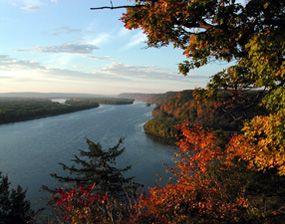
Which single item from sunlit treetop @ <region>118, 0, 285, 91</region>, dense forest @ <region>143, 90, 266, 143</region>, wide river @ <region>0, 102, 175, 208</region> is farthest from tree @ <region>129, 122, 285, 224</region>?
dense forest @ <region>143, 90, 266, 143</region>

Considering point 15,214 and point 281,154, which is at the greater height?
point 281,154

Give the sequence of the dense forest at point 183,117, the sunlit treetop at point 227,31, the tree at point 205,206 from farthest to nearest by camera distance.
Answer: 1. the dense forest at point 183,117
2. the tree at point 205,206
3. the sunlit treetop at point 227,31

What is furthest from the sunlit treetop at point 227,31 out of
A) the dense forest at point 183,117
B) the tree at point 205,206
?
the dense forest at point 183,117

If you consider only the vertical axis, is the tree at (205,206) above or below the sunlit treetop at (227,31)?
below

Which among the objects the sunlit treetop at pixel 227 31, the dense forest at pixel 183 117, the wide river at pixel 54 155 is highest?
the sunlit treetop at pixel 227 31

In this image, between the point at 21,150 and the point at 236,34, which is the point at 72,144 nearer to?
the point at 21,150

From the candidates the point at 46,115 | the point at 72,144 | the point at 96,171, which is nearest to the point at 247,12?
the point at 96,171

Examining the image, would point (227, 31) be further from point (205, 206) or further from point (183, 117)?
point (183, 117)

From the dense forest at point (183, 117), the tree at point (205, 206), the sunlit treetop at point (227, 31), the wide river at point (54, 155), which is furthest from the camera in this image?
the dense forest at point (183, 117)

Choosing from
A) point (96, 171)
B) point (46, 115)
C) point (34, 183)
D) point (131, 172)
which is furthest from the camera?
point (46, 115)

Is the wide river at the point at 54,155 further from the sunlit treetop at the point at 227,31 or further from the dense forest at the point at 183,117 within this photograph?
the sunlit treetop at the point at 227,31

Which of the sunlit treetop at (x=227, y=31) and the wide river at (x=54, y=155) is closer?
the sunlit treetop at (x=227, y=31)
